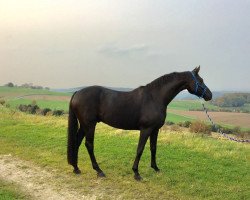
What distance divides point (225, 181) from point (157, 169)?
5.90ft

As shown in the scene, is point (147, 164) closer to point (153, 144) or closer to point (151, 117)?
point (153, 144)

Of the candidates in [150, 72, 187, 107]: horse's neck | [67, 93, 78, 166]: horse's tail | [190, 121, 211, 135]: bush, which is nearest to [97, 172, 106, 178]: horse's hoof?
[67, 93, 78, 166]: horse's tail

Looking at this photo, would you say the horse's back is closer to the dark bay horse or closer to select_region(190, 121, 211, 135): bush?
the dark bay horse

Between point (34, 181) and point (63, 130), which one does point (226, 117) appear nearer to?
point (63, 130)

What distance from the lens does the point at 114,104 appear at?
8.21 meters

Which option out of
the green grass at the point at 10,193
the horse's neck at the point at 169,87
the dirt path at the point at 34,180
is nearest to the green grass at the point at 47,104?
the dirt path at the point at 34,180

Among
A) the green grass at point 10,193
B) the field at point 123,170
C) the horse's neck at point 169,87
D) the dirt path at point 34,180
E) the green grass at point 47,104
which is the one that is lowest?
the green grass at point 47,104

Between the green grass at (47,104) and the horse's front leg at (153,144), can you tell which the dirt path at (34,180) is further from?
the green grass at (47,104)

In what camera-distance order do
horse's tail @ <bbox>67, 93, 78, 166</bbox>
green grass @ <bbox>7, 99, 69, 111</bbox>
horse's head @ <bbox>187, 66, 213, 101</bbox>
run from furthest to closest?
green grass @ <bbox>7, 99, 69, 111</bbox> → horse's tail @ <bbox>67, 93, 78, 166</bbox> → horse's head @ <bbox>187, 66, 213, 101</bbox>

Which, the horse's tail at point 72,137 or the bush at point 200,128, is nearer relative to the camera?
the horse's tail at point 72,137

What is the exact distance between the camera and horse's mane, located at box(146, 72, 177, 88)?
8242mm

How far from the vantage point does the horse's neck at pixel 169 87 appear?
8164 millimetres

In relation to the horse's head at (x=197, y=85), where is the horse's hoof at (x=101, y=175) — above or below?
below

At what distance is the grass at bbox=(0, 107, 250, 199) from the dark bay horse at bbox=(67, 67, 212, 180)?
0.63m
